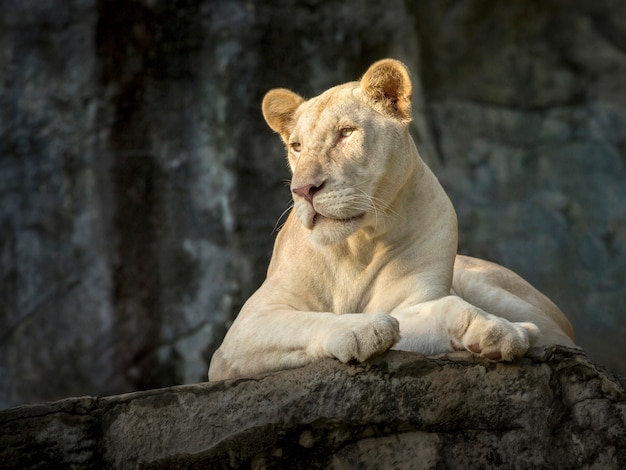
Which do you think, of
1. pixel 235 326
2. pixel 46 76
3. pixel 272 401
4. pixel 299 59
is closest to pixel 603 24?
pixel 299 59

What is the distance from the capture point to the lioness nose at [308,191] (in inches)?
139

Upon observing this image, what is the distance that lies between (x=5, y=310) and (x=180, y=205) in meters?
1.45

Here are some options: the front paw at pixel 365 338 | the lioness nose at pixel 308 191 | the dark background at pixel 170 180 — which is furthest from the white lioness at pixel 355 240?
the dark background at pixel 170 180

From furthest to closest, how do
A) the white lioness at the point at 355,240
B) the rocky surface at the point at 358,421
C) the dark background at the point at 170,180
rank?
the dark background at the point at 170,180, the white lioness at the point at 355,240, the rocky surface at the point at 358,421

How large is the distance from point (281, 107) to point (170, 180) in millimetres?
2945

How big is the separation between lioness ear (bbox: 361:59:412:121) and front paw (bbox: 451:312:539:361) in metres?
1.00

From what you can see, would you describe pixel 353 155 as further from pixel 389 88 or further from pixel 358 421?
pixel 358 421

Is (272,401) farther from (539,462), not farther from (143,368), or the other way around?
(143,368)

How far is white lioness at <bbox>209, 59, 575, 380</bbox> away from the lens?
139 inches

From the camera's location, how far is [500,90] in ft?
24.5

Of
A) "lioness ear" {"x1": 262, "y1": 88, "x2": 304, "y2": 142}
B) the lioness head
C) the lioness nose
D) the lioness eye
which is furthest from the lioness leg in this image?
"lioness ear" {"x1": 262, "y1": 88, "x2": 304, "y2": 142}

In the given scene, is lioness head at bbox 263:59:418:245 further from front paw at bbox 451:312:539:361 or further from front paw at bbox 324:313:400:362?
front paw at bbox 451:312:539:361

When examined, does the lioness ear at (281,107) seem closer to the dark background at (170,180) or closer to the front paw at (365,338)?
the front paw at (365,338)

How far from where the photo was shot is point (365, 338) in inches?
123
